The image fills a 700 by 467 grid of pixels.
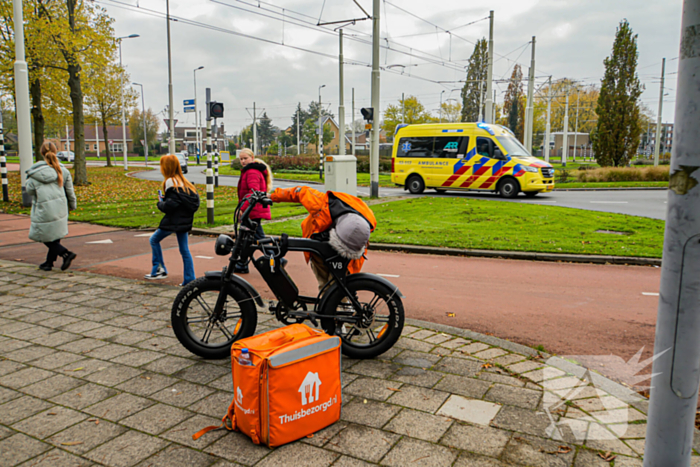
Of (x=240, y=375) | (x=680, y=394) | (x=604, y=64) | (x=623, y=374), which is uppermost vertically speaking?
(x=604, y=64)

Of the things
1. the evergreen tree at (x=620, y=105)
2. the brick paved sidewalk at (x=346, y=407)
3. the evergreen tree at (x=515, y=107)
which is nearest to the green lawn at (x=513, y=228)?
the brick paved sidewalk at (x=346, y=407)

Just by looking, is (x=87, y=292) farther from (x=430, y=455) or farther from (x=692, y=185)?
(x=692, y=185)

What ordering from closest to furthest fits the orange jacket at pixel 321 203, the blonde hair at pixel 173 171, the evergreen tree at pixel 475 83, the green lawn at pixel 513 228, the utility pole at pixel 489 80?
1. the orange jacket at pixel 321 203
2. the blonde hair at pixel 173 171
3. the green lawn at pixel 513 228
4. the utility pole at pixel 489 80
5. the evergreen tree at pixel 475 83

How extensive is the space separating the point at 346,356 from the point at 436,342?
839 mm

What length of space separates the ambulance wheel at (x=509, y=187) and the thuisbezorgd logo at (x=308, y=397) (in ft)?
55.0

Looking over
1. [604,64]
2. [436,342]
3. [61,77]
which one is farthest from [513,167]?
[604,64]

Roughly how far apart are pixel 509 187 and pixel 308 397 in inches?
666

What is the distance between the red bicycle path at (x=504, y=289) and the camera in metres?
4.80

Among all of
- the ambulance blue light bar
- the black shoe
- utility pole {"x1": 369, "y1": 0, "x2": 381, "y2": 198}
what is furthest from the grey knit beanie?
the ambulance blue light bar

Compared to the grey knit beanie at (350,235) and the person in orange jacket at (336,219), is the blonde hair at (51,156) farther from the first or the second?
the grey knit beanie at (350,235)

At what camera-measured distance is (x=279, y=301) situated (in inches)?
158

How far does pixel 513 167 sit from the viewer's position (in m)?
18.4

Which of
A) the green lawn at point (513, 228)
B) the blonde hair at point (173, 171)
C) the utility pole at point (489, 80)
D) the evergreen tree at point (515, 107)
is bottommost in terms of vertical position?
the green lawn at point (513, 228)

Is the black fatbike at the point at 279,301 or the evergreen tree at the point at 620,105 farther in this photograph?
the evergreen tree at the point at 620,105
